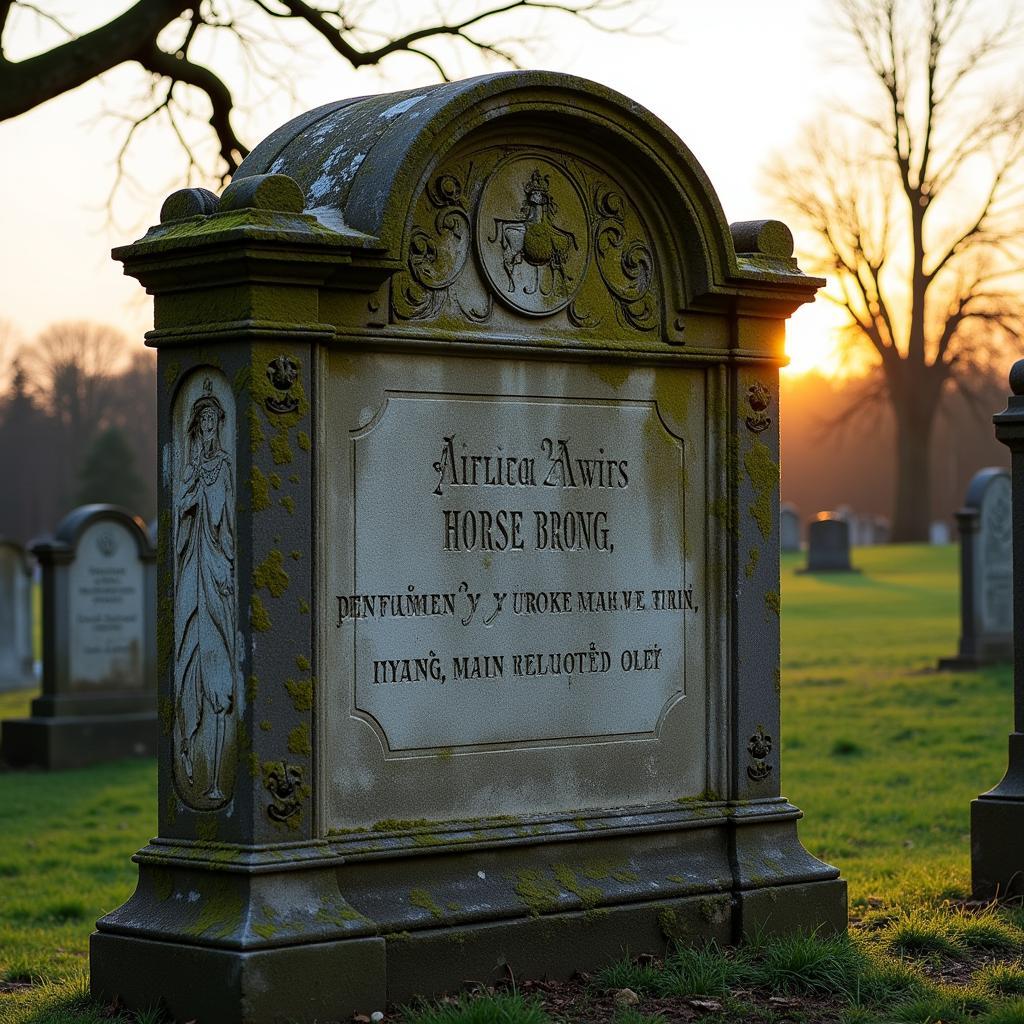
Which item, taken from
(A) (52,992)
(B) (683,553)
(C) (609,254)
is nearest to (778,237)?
(C) (609,254)

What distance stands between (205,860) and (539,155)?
2574 mm

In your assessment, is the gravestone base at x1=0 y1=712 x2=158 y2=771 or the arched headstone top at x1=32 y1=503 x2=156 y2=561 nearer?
the gravestone base at x1=0 y1=712 x2=158 y2=771

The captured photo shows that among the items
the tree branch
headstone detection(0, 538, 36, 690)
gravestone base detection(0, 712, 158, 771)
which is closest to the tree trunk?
headstone detection(0, 538, 36, 690)

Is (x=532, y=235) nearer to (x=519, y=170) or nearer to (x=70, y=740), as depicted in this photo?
(x=519, y=170)

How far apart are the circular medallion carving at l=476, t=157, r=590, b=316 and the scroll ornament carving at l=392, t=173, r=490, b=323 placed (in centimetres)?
8

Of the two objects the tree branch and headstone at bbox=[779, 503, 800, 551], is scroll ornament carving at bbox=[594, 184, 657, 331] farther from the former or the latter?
headstone at bbox=[779, 503, 800, 551]

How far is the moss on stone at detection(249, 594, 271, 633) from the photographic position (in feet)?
16.3

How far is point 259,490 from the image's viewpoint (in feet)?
16.4

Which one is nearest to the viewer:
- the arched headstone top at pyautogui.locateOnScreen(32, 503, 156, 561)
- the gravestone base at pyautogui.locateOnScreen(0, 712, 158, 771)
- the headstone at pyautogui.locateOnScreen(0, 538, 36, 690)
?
the gravestone base at pyautogui.locateOnScreen(0, 712, 158, 771)

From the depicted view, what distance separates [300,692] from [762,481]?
2113 millimetres

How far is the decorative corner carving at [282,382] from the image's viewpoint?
5.03m

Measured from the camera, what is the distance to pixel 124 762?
45.1 feet

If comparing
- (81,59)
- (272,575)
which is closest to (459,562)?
(272,575)

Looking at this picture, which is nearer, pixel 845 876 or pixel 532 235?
pixel 532 235
